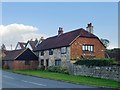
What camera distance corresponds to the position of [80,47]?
1732 inches

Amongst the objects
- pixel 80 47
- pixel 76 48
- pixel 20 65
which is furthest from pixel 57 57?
pixel 20 65

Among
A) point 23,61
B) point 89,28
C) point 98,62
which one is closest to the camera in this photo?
point 98,62

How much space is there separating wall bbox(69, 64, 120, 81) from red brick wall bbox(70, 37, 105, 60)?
172 inches

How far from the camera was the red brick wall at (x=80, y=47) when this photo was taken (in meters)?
43.2

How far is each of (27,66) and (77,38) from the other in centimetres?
1565

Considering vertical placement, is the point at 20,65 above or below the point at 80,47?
below

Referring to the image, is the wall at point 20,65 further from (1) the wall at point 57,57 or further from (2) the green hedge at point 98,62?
(2) the green hedge at point 98,62

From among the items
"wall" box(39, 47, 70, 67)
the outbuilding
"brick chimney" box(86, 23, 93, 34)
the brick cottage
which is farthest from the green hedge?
the outbuilding

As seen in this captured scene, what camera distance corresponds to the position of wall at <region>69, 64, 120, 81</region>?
2802 centimetres

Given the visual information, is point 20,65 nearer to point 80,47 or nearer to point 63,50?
point 63,50

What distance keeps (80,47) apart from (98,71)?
1293 centimetres

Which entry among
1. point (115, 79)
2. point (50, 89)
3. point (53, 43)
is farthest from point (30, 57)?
point (50, 89)

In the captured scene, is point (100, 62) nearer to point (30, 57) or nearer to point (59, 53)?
point (59, 53)

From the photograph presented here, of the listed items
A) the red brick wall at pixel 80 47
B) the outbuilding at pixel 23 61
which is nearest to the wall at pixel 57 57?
the red brick wall at pixel 80 47
